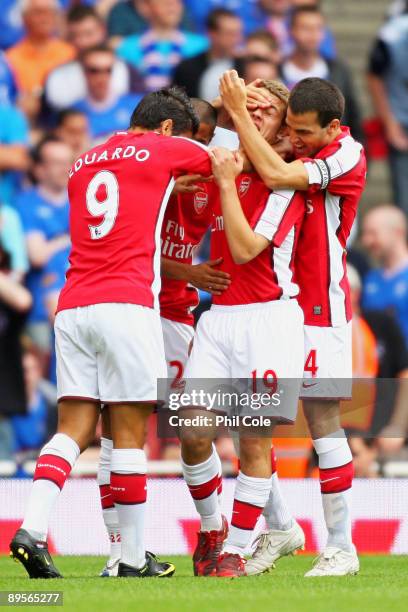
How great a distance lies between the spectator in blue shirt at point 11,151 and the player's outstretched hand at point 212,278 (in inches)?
229

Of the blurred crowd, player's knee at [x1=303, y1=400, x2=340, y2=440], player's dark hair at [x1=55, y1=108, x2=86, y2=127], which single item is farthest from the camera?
player's dark hair at [x1=55, y1=108, x2=86, y2=127]

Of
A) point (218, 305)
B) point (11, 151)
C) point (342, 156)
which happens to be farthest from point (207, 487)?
point (11, 151)

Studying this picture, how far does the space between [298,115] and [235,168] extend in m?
0.41

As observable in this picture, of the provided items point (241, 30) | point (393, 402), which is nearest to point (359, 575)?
point (393, 402)

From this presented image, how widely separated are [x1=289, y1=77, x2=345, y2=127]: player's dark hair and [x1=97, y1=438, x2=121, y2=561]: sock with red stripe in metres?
1.82

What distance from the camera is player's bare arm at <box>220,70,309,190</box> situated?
6.21m

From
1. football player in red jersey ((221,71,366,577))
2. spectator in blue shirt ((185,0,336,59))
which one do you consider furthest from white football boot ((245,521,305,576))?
spectator in blue shirt ((185,0,336,59))

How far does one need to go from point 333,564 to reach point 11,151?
6772 mm

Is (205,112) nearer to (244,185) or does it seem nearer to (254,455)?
(244,185)

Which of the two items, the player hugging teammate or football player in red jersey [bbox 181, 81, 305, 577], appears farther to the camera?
football player in red jersey [bbox 181, 81, 305, 577]

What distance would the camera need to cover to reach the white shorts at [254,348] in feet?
20.4

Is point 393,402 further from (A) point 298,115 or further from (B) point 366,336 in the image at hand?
(A) point 298,115

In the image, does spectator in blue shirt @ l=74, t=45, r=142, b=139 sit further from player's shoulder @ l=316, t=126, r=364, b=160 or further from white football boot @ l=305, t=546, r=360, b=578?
white football boot @ l=305, t=546, r=360, b=578

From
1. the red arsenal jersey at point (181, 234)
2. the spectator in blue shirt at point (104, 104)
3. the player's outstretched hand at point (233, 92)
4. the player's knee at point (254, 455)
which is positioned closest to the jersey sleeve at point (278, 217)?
the player's outstretched hand at point (233, 92)
